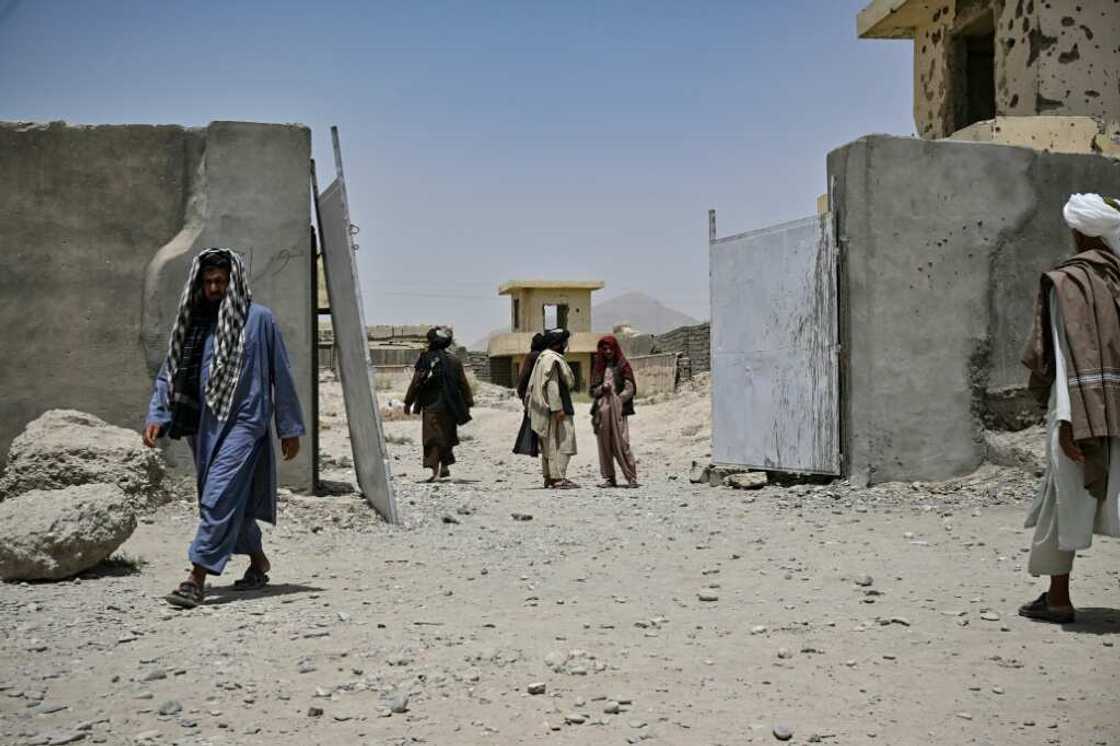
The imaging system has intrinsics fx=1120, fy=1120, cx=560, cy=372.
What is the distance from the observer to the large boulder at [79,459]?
253 inches

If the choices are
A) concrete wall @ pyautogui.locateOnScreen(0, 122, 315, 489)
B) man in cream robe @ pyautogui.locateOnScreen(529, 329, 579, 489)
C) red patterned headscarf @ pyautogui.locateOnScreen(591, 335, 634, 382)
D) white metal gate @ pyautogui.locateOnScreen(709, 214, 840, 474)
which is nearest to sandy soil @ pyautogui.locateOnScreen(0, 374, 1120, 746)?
concrete wall @ pyautogui.locateOnScreen(0, 122, 315, 489)

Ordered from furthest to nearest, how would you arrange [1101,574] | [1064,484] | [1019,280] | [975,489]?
[1019,280] → [975,489] → [1101,574] → [1064,484]

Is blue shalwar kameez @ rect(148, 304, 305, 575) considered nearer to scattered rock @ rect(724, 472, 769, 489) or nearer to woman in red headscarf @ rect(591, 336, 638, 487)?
scattered rock @ rect(724, 472, 769, 489)

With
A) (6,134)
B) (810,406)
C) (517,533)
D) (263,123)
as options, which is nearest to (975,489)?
(810,406)

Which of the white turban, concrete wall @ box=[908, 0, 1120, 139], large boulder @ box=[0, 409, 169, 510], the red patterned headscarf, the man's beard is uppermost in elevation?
concrete wall @ box=[908, 0, 1120, 139]

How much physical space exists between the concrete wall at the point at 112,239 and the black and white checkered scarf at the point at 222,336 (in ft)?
8.05

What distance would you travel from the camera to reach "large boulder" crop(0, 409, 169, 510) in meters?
6.42

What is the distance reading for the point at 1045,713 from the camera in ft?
10.7

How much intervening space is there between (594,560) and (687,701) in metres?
2.73

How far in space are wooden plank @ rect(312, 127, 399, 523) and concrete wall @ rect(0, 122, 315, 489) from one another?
15.9 inches

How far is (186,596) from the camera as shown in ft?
15.6

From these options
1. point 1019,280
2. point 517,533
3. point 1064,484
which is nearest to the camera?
point 1064,484

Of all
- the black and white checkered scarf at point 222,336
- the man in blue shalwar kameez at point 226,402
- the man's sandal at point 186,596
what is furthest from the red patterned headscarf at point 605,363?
the man's sandal at point 186,596

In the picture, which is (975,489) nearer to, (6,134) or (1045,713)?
(1045,713)
